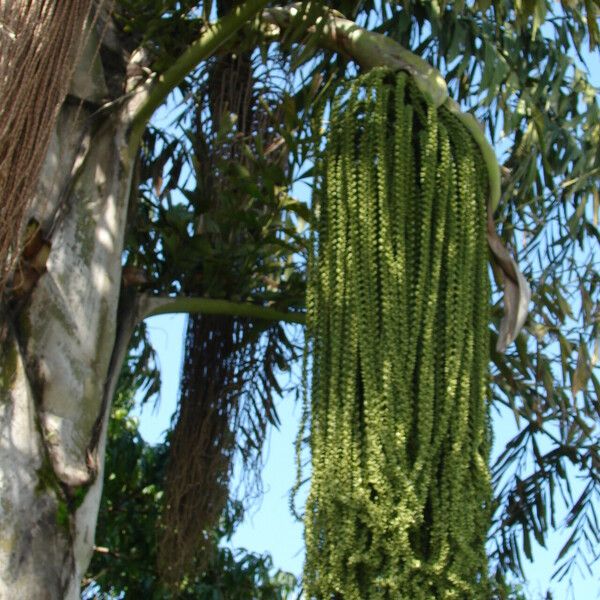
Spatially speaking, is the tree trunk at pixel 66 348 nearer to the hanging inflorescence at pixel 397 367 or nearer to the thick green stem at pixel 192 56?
the thick green stem at pixel 192 56

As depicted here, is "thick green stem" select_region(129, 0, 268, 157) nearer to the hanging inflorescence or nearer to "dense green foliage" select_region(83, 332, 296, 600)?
the hanging inflorescence

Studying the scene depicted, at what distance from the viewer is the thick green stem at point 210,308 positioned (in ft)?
13.8

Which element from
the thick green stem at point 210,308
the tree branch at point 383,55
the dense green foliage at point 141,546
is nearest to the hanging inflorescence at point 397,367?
the tree branch at point 383,55

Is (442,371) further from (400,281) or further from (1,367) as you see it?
(1,367)

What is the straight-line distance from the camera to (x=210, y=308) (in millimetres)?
4449

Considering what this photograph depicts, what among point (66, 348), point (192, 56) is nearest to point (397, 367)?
point (66, 348)

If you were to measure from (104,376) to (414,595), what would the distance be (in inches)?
44.7

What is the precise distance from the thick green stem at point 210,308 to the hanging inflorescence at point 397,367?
0.74m

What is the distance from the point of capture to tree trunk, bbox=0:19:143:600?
11.2ft

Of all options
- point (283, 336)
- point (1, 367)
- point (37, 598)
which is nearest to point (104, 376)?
point (1, 367)

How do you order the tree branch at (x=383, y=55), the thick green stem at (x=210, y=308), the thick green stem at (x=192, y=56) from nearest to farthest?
the tree branch at (x=383, y=55), the thick green stem at (x=192, y=56), the thick green stem at (x=210, y=308)

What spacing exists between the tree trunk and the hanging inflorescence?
65 cm

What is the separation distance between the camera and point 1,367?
11.6 feet

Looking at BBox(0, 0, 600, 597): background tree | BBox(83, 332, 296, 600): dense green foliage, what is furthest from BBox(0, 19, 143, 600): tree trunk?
BBox(83, 332, 296, 600): dense green foliage
